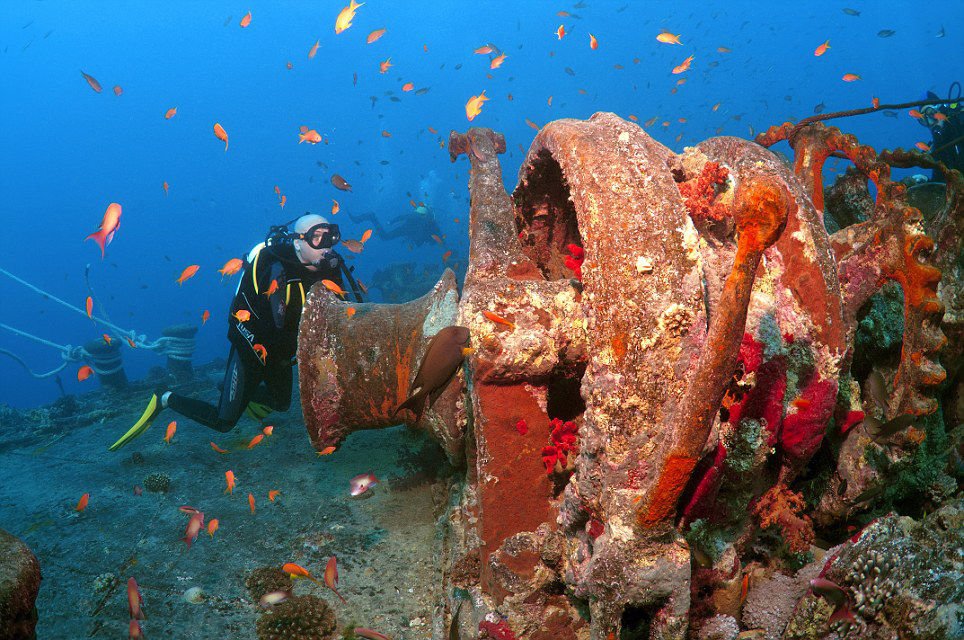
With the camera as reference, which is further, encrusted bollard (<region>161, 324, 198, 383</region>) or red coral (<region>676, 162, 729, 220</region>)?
encrusted bollard (<region>161, 324, 198, 383</region>)

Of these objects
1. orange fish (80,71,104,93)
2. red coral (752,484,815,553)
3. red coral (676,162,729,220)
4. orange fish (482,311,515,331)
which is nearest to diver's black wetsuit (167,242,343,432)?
orange fish (482,311,515,331)

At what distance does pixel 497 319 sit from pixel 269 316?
4905mm

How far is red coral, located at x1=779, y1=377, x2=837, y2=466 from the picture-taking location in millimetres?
2311

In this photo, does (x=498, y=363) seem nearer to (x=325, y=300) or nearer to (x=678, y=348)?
(x=678, y=348)

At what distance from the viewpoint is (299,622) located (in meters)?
3.58

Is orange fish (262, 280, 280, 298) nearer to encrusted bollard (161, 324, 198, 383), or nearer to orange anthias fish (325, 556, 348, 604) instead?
orange anthias fish (325, 556, 348, 604)

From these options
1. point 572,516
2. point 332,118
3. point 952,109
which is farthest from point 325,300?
point 332,118

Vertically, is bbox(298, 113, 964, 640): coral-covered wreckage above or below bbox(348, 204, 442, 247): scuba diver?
below

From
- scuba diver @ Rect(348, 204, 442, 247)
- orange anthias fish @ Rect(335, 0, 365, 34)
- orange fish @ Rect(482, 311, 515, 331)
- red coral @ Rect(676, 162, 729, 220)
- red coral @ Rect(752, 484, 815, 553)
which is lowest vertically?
red coral @ Rect(752, 484, 815, 553)

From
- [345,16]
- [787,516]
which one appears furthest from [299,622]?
[345,16]

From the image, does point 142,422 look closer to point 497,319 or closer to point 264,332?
point 264,332

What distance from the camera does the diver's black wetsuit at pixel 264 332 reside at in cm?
614

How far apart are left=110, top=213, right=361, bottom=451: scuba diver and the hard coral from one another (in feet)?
10.7

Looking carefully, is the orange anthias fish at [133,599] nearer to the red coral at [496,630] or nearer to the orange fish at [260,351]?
the red coral at [496,630]
